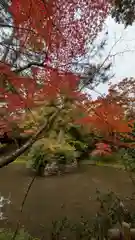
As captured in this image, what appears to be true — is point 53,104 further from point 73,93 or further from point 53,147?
point 53,147

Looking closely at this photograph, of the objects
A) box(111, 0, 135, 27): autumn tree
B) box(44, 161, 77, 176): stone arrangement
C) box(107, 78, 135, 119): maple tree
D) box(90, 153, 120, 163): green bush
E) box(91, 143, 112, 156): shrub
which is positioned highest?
box(111, 0, 135, 27): autumn tree

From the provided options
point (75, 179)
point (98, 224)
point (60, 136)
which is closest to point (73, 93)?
point (98, 224)

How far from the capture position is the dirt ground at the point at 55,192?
11.7ft

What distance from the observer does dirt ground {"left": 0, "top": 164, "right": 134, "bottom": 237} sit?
355 centimetres

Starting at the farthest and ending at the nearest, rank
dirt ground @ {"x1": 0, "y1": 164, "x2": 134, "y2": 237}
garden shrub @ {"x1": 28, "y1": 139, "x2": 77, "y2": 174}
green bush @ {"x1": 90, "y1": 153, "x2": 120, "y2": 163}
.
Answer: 1. green bush @ {"x1": 90, "y1": 153, "x2": 120, "y2": 163}
2. garden shrub @ {"x1": 28, "y1": 139, "x2": 77, "y2": 174}
3. dirt ground @ {"x1": 0, "y1": 164, "x2": 134, "y2": 237}

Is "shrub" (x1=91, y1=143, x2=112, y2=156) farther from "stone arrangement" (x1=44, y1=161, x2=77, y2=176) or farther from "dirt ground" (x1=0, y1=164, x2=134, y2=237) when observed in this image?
"stone arrangement" (x1=44, y1=161, x2=77, y2=176)

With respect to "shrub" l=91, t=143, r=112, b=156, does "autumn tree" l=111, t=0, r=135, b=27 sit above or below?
above

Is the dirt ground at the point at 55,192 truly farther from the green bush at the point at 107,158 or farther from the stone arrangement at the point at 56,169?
the green bush at the point at 107,158

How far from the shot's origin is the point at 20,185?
4980 millimetres

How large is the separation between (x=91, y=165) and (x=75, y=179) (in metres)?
1.11

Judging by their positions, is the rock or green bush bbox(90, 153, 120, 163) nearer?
the rock

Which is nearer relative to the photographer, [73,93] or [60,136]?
[73,93]

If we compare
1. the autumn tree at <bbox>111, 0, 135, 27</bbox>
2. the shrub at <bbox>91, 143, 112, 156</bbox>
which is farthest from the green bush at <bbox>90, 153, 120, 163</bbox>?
the autumn tree at <bbox>111, 0, 135, 27</bbox>

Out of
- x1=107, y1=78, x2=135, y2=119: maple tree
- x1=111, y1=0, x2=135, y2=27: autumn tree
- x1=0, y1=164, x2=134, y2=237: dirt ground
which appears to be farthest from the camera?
x1=107, y1=78, x2=135, y2=119: maple tree
